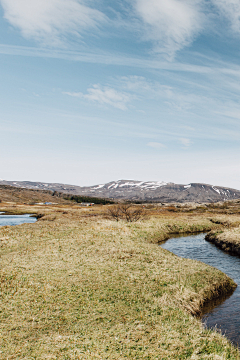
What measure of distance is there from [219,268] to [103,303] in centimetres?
1595

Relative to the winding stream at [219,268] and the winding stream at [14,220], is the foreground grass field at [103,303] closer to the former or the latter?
the winding stream at [219,268]

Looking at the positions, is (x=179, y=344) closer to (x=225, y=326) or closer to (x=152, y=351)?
(x=152, y=351)

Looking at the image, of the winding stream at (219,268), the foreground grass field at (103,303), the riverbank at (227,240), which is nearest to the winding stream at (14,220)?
the foreground grass field at (103,303)

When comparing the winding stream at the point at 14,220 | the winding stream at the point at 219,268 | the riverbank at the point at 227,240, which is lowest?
the winding stream at the point at 14,220

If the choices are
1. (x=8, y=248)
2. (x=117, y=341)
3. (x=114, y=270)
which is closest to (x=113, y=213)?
(x=8, y=248)

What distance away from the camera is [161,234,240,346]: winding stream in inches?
547

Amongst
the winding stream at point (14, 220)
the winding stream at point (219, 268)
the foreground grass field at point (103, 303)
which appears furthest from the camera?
the winding stream at point (14, 220)

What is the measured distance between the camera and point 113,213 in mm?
58156

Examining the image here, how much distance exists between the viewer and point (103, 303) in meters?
13.9

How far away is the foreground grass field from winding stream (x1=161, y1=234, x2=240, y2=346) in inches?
42.7

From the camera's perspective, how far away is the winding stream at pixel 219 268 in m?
13.9

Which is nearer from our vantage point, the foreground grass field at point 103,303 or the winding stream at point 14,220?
the foreground grass field at point 103,303

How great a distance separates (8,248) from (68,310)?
1561 cm

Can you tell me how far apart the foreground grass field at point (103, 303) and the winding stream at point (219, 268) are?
1.08 metres
